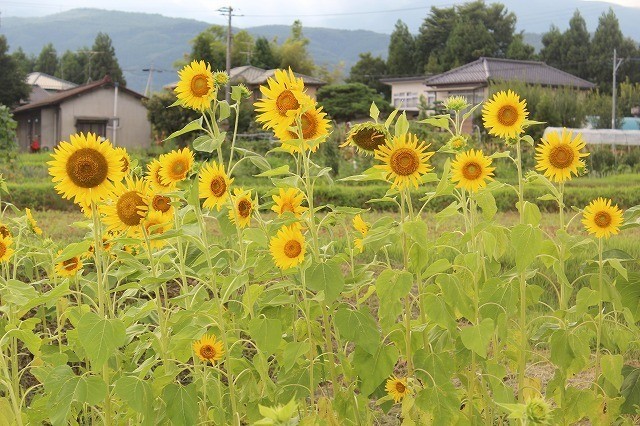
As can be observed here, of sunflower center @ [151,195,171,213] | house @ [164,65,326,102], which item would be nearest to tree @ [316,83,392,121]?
house @ [164,65,326,102]

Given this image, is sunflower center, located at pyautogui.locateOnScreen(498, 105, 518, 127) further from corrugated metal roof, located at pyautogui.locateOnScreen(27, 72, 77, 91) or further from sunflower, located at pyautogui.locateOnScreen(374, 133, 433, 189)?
corrugated metal roof, located at pyautogui.locateOnScreen(27, 72, 77, 91)

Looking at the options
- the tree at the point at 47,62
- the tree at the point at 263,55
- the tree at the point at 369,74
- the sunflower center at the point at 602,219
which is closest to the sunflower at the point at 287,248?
the sunflower center at the point at 602,219

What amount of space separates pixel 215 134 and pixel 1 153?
13059mm

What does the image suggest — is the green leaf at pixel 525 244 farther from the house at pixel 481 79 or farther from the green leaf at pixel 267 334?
the house at pixel 481 79

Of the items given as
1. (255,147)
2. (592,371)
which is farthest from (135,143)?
(592,371)

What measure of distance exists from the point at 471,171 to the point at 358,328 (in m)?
0.53

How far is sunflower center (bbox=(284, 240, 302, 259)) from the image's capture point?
8.00 ft

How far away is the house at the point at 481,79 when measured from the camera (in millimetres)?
38594

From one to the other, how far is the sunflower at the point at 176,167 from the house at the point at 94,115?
32757 mm

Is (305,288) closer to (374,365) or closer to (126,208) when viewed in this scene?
(374,365)

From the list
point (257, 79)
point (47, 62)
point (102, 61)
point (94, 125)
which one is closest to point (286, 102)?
point (94, 125)

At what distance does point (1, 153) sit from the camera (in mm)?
14727

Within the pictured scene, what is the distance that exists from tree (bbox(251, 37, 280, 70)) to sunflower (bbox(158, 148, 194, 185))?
45824 millimetres

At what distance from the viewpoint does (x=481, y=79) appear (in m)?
38.0
